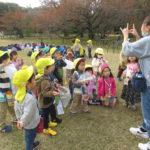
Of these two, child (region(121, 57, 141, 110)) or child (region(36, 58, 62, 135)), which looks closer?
child (region(36, 58, 62, 135))

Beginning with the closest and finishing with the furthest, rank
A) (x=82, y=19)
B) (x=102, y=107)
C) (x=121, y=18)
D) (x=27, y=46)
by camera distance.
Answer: (x=102, y=107)
(x=27, y=46)
(x=121, y=18)
(x=82, y=19)

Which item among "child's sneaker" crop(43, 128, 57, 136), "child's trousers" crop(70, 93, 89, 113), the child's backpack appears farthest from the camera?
"child's trousers" crop(70, 93, 89, 113)

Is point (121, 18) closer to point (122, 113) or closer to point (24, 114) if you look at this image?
point (122, 113)

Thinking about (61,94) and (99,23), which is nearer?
(61,94)

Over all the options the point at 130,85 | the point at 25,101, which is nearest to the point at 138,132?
the point at 130,85

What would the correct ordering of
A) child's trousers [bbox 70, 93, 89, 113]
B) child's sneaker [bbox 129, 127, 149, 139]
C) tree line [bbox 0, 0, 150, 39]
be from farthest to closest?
tree line [bbox 0, 0, 150, 39] → child's trousers [bbox 70, 93, 89, 113] → child's sneaker [bbox 129, 127, 149, 139]

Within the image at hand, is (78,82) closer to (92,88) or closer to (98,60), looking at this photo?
(92,88)

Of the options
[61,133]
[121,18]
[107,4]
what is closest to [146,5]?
[121,18]

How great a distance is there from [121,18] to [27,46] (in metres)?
13.1

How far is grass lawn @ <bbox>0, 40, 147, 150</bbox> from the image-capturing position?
2672 millimetres

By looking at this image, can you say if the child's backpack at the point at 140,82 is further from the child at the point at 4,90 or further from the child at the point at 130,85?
the child at the point at 4,90

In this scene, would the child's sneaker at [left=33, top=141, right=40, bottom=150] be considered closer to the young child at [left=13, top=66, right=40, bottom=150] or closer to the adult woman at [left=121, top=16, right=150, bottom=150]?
the young child at [left=13, top=66, right=40, bottom=150]

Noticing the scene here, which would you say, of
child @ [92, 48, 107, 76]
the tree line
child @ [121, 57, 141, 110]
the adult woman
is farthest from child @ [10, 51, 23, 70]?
the tree line

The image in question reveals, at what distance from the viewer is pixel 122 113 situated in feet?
11.9
